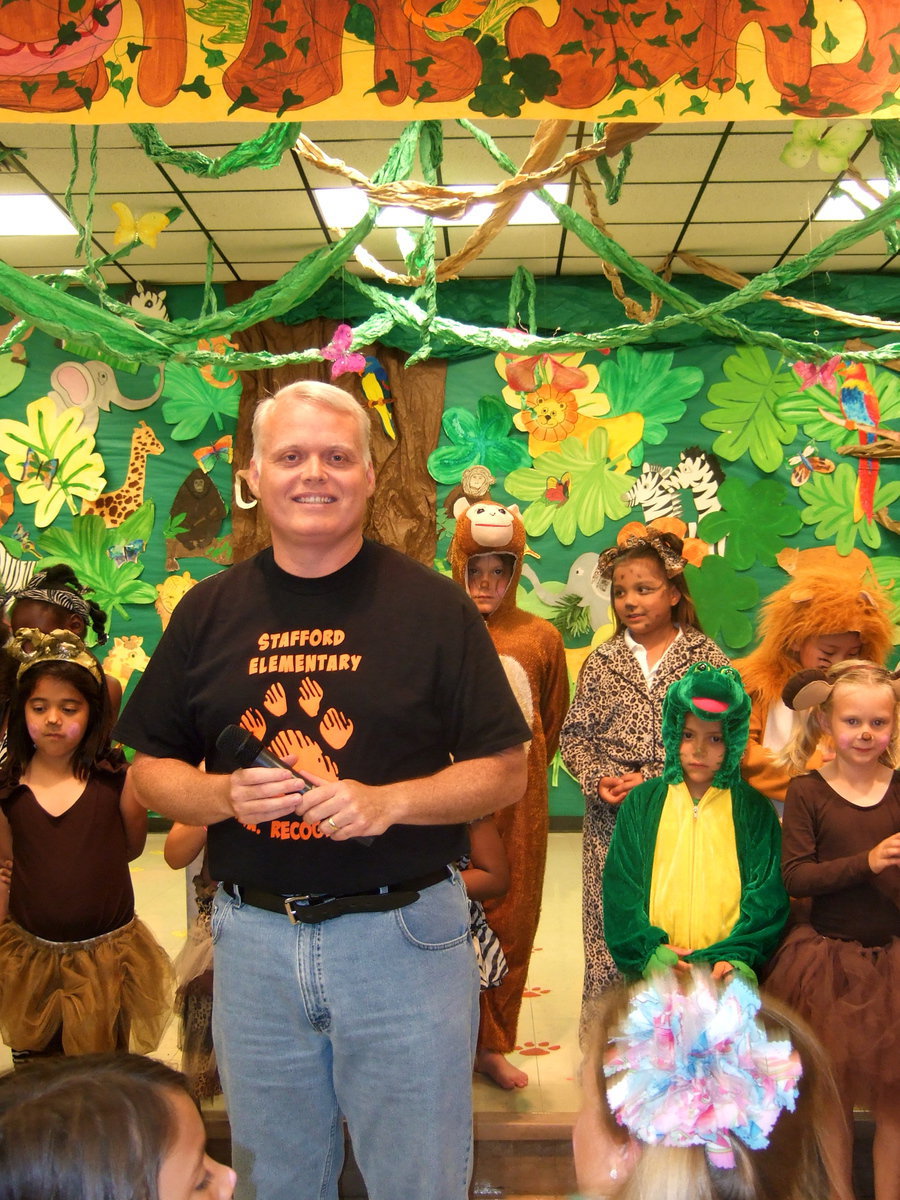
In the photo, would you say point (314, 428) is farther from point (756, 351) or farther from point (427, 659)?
point (756, 351)

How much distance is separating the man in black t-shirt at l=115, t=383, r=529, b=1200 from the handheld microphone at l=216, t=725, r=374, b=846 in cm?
2

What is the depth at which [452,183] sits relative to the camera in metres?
4.94

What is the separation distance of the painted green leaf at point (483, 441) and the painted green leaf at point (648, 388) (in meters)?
0.56

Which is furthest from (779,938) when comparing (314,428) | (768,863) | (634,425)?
(634,425)

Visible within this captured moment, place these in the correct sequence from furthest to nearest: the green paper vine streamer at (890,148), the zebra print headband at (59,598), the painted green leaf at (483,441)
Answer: the painted green leaf at (483,441) < the zebra print headband at (59,598) < the green paper vine streamer at (890,148)

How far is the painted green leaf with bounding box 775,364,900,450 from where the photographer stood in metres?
5.89

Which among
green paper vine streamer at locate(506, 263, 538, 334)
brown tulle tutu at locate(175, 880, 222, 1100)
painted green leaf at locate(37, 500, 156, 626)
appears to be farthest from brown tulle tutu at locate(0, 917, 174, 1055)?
painted green leaf at locate(37, 500, 156, 626)

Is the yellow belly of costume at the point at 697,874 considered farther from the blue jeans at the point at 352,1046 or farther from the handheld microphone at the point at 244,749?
the handheld microphone at the point at 244,749

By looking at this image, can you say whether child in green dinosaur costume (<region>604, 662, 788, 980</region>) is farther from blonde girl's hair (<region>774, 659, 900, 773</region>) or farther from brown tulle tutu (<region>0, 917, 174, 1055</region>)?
brown tulle tutu (<region>0, 917, 174, 1055</region>)

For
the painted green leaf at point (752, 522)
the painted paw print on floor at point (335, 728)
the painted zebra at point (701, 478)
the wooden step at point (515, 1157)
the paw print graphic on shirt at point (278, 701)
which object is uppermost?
the painted zebra at point (701, 478)

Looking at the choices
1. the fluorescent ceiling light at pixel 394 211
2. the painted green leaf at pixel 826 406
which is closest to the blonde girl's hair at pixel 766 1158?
the fluorescent ceiling light at pixel 394 211

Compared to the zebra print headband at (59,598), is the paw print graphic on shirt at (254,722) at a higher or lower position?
lower

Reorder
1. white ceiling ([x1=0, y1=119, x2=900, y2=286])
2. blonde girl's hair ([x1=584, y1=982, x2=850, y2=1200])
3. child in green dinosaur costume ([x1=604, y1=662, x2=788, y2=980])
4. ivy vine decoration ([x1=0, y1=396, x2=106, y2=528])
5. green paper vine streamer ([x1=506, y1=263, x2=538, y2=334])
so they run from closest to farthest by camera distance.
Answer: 1. blonde girl's hair ([x1=584, y1=982, x2=850, y2=1200])
2. child in green dinosaur costume ([x1=604, y1=662, x2=788, y2=980])
3. white ceiling ([x1=0, y1=119, x2=900, y2=286])
4. green paper vine streamer ([x1=506, y1=263, x2=538, y2=334])
5. ivy vine decoration ([x1=0, y1=396, x2=106, y2=528])

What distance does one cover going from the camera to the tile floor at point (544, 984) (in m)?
2.59
